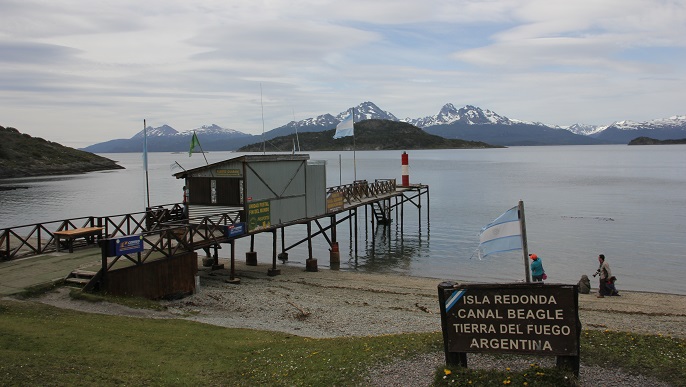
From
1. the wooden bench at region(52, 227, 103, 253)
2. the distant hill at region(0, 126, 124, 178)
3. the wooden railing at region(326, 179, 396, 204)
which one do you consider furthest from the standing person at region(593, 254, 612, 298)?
the distant hill at region(0, 126, 124, 178)

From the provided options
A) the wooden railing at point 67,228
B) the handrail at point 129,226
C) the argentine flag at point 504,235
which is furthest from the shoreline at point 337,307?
the argentine flag at point 504,235

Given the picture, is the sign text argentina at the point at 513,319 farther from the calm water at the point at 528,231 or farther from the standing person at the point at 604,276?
the calm water at the point at 528,231

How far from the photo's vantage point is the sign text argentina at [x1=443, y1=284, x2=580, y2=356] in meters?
9.92

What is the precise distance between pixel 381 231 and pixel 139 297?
3328 cm

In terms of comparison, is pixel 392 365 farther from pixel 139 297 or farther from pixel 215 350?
pixel 139 297

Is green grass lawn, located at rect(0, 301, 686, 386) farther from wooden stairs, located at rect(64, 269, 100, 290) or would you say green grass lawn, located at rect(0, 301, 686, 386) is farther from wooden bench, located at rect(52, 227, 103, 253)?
wooden bench, located at rect(52, 227, 103, 253)

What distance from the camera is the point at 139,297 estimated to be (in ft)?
63.5

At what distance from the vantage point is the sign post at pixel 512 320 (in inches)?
391

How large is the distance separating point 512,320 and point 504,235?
2.64 m

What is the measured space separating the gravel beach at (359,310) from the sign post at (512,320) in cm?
71

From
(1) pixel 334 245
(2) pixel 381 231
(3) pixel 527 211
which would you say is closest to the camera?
(1) pixel 334 245

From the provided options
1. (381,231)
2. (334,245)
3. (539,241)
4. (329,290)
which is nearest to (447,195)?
(381,231)

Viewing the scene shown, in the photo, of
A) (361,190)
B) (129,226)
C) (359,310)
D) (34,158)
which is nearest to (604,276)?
(359,310)

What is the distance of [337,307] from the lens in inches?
818
